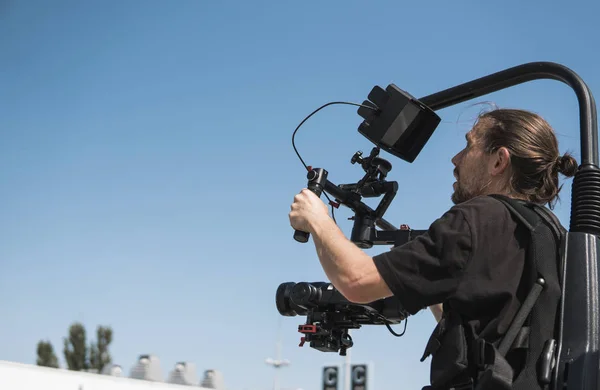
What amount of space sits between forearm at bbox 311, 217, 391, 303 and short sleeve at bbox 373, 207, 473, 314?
0.07 m

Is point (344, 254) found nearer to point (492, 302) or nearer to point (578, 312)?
point (492, 302)

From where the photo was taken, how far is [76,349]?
47.3 m

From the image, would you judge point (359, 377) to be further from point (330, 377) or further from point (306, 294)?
point (306, 294)

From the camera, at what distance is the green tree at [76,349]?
154 ft

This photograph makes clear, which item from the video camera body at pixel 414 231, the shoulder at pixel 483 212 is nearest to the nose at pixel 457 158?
the video camera body at pixel 414 231

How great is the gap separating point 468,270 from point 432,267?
5.1 inches

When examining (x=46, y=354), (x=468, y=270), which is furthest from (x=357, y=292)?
(x=46, y=354)

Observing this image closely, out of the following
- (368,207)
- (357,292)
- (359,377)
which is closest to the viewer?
(357,292)

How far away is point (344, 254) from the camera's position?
2.69 m

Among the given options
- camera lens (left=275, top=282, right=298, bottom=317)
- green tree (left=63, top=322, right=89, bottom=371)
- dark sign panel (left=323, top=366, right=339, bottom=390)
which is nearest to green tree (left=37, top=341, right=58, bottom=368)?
green tree (left=63, top=322, right=89, bottom=371)

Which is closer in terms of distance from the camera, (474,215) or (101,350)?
(474,215)

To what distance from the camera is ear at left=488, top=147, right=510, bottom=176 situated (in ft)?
9.51

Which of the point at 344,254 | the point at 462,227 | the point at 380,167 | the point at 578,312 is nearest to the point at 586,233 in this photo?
the point at 578,312

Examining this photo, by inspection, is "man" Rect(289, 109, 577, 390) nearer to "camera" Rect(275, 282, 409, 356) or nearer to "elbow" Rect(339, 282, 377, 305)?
"elbow" Rect(339, 282, 377, 305)
